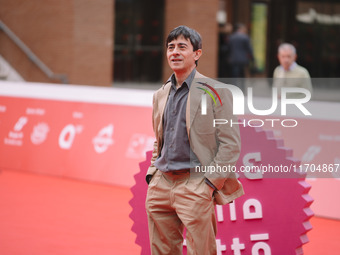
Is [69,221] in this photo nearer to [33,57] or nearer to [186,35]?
[186,35]

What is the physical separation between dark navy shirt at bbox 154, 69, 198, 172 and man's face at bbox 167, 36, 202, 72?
103mm

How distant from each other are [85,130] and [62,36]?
30.2ft

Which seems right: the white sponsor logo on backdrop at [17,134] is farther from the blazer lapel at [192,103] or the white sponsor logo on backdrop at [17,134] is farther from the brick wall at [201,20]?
the brick wall at [201,20]

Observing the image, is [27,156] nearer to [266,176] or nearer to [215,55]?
[266,176]

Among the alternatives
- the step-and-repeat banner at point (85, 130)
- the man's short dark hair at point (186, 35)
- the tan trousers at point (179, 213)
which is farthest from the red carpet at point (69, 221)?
the man's short dark hair at point (186, 35)

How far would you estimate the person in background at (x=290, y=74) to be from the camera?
10.5 m

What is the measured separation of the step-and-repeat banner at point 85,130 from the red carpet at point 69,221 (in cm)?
35

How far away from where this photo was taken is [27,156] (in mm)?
11656

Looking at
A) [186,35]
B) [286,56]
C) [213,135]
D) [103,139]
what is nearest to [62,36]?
[103,139]

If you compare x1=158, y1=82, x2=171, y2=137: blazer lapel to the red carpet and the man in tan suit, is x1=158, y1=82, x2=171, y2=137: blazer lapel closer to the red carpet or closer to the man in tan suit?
the man in tan suit

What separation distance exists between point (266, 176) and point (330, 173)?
9.08 ft

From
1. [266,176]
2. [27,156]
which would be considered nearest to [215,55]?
[27,156]

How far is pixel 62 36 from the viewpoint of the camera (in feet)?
64.5

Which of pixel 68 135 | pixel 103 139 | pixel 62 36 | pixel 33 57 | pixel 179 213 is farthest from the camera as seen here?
pixel 33 57
